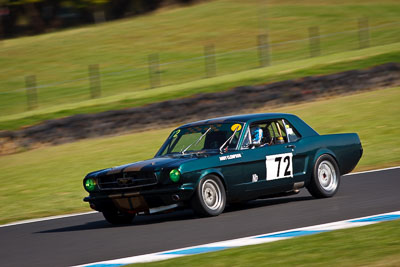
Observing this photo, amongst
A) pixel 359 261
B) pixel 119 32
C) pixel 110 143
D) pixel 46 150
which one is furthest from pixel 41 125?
pixel 119 32

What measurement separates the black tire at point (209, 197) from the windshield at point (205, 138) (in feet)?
2.52

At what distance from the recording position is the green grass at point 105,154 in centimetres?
1386

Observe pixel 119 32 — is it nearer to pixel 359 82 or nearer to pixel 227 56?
pixel 227 56

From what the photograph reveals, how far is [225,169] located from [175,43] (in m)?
30.9

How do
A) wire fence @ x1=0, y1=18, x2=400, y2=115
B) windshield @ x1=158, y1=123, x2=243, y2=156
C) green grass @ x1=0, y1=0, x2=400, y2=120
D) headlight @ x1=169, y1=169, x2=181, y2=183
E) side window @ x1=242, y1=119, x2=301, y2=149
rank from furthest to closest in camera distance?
green grass @ x1=0, y1=0, x2=400, y2=120 < wire fence @ x1=0, y1=18, x2=400, y2=115 < side window @ x1=242, y1=119, x2=301, y2=149 < windshield @ x1=158, y1=123, x2=243, y2=156 < headlight @ x1=169, y1=169, x2=181, y2=183

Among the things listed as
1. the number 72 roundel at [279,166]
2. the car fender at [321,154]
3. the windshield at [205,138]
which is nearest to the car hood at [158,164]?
the windshield at [205,138]

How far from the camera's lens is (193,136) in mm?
10297

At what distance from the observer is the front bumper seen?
8.90 meters

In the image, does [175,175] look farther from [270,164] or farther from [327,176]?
[327,176]

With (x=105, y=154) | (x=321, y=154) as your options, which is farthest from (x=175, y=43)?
(x=321, y=154)

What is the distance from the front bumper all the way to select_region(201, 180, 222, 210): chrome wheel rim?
0.27 metres

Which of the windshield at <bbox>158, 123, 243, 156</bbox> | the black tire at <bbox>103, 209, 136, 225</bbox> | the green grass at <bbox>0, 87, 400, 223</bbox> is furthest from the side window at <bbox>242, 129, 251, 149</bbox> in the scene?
the green grass at <bbox>0, 87, 400, 223</bbox>

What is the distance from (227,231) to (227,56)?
2685 centimetres

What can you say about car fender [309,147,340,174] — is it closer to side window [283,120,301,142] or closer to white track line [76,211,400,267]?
side window [283,120,301,142]
